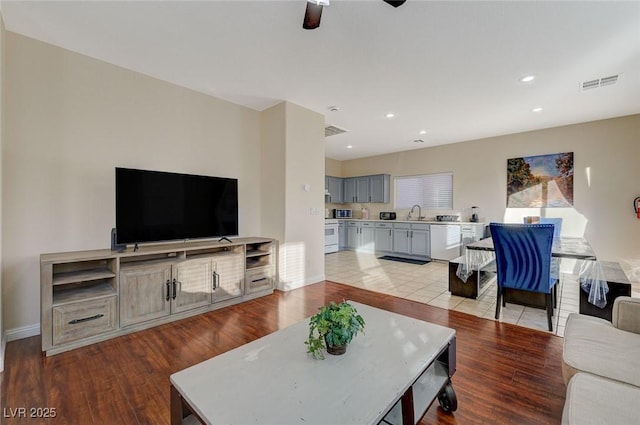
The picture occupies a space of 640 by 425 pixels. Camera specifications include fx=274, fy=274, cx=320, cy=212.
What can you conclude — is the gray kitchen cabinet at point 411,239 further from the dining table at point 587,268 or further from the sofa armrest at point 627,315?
the sofa armrest at point 627,315

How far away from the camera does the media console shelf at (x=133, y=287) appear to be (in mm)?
2229

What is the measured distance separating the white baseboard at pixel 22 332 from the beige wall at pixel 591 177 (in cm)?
686

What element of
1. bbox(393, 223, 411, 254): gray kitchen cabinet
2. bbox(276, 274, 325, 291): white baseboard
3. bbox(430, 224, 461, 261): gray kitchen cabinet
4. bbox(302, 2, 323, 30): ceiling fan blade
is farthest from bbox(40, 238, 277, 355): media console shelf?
bbox(430, 224, 461, 261): gray kitchen cabinet

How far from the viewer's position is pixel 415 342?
1.55 metres

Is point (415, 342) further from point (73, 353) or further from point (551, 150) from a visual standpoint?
point (551, 150)

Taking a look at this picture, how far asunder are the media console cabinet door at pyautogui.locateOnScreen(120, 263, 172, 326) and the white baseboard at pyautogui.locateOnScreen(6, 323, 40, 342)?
78 centimetres

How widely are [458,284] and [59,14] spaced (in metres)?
4.87

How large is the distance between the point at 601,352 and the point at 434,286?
272cm

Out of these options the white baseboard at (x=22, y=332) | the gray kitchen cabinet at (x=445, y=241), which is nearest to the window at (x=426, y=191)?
the gray kitchen cabinet at (x=445, y=241)

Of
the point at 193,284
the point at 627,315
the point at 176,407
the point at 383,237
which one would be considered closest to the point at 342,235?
the point at 383,237

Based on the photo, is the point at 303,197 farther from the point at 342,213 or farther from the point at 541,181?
the point at 541,181

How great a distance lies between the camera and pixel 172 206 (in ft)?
9.97

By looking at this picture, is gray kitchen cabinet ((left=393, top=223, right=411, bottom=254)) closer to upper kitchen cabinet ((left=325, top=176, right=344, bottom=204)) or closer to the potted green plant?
upper kitchen cabinet ((left=325, top=176, right=344, bottom=204))

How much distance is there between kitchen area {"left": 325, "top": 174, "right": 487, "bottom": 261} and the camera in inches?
225
